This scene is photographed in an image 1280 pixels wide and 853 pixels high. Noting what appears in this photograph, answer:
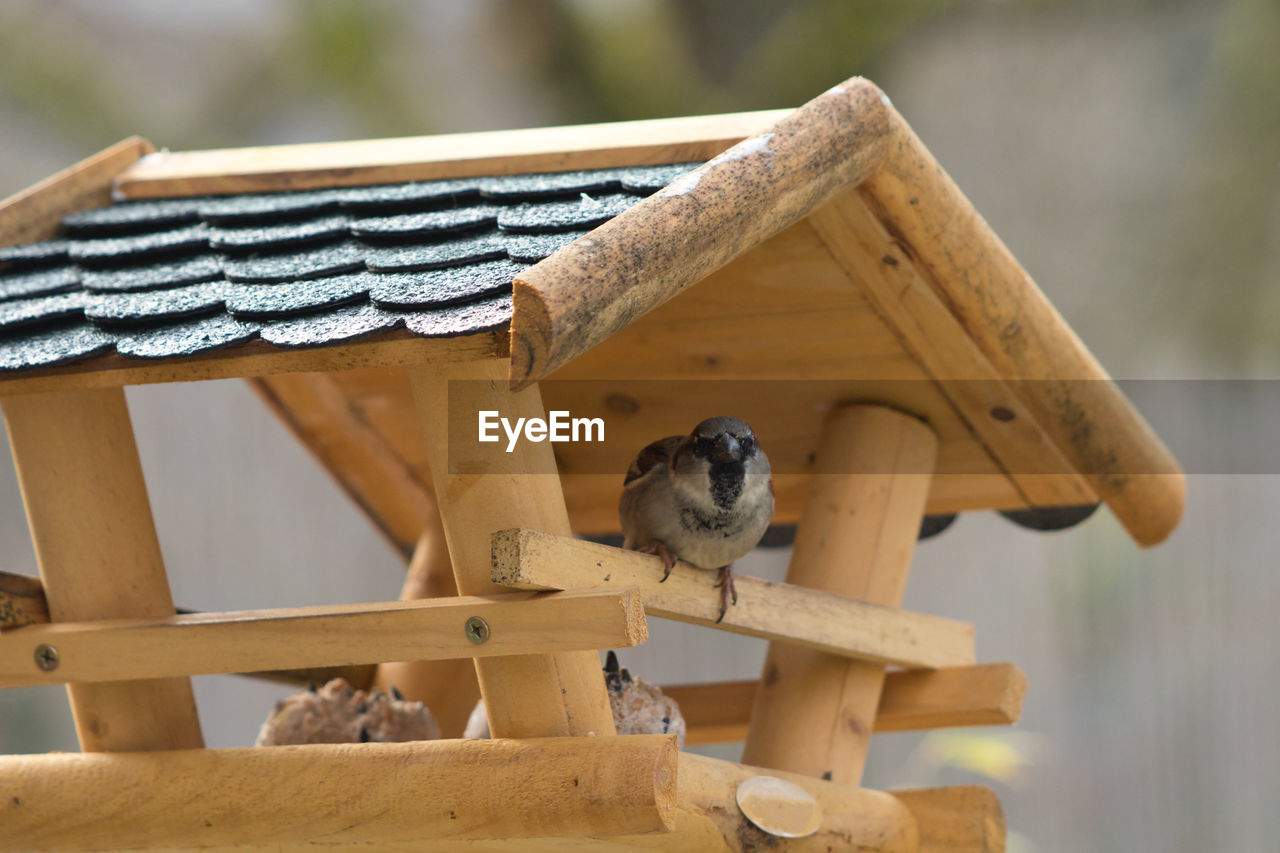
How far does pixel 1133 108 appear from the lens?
394 cm

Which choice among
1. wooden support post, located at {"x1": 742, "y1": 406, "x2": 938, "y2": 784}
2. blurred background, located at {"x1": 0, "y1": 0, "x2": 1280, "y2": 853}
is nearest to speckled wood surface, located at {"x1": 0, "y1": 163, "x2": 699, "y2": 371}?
wooden support post, located at {"x1": 742, "y1": 406, "x2": 938, "y2": 784}

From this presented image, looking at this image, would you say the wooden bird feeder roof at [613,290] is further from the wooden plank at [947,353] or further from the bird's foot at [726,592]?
the bird's foot at [726,592]

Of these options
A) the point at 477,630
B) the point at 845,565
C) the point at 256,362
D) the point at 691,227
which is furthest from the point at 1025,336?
the point at 256,362

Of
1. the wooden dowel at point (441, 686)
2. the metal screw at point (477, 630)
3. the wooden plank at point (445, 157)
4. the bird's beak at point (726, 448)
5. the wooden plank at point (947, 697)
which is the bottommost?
the wooden plank at point (947, 697)

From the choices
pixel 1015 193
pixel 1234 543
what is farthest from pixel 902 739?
pixel 1015 193

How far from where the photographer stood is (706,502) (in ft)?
3.61

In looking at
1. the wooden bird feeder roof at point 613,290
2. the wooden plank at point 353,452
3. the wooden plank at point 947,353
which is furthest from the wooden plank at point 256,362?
the wooden plank at point 353,452

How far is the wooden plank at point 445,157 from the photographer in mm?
1187

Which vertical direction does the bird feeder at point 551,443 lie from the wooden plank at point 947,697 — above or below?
above

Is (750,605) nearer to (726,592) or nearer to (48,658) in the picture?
(726,592)

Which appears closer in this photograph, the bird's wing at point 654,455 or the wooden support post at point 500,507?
the wooden support post at point 500,507

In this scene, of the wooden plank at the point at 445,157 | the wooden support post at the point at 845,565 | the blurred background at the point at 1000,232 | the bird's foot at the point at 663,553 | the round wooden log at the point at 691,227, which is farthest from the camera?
the blurred background at the point at 1000,232

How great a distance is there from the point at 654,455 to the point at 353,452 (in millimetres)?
732

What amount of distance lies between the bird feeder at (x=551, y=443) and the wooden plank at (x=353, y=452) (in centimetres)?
26
